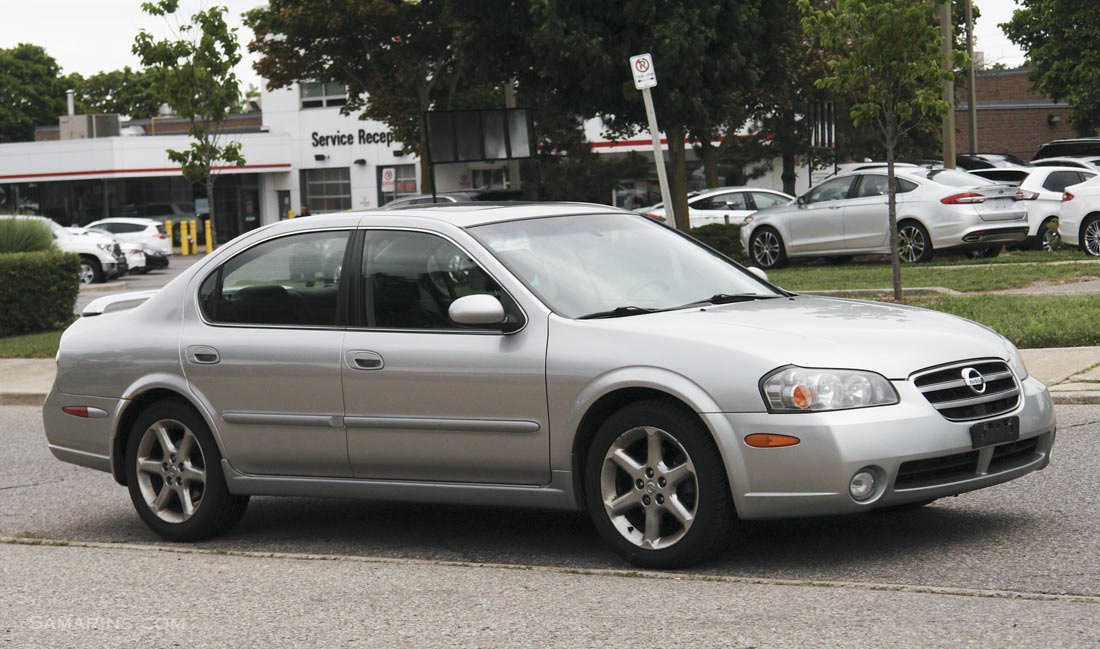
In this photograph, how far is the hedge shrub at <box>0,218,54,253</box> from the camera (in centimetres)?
2127

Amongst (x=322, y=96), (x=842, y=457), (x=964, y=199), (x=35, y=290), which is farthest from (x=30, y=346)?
(x=322, y=96)

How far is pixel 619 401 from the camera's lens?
19.7 ft

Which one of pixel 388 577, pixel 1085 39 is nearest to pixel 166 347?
pixel 388 577

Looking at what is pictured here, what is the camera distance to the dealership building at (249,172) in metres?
59.5

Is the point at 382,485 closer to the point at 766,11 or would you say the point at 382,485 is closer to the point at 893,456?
the point at 893,456

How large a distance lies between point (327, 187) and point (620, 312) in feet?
183

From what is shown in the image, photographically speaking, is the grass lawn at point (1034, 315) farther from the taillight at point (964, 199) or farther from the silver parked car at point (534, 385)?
the silver parked car at point (534, 385)

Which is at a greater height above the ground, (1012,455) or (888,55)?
(888,55)

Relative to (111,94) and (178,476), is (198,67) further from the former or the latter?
(111,94)

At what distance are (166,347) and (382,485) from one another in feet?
4.72

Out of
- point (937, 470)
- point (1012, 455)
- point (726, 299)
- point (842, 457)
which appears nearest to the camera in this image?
point (842, 457)

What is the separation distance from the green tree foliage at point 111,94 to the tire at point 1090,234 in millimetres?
94747

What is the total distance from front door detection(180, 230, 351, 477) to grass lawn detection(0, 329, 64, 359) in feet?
36.0

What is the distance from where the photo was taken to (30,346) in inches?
723
